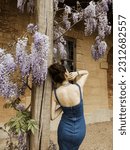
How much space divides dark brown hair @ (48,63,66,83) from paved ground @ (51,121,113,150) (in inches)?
101

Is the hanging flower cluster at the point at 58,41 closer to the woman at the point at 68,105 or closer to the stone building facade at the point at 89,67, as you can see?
the woman at the point at 68,105

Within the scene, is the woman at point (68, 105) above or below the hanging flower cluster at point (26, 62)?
below

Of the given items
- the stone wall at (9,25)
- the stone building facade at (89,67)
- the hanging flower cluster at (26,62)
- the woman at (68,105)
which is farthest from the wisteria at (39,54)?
the stone building facade at (89,67)

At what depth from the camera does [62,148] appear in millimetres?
3771

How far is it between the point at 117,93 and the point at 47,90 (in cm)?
83

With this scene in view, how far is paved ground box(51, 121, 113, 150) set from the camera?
693 centimetres

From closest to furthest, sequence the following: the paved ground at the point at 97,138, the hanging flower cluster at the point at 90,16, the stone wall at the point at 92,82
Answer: the hanging flower cluster at the point at 90,16 < the paved ground at the point at 97,138 < the stone wall at the point at 92,82

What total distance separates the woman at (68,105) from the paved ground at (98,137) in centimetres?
242

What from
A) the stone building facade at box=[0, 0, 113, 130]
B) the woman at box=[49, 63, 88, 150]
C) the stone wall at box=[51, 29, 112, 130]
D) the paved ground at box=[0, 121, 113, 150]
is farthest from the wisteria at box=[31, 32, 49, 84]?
the stone wall at box=[51, 29, 112, 130]

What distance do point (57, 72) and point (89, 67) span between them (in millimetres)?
6409

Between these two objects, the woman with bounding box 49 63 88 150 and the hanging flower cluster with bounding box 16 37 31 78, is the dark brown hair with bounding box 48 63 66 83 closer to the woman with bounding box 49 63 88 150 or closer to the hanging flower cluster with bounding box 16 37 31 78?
the woman with bounding box 49 63 88 150

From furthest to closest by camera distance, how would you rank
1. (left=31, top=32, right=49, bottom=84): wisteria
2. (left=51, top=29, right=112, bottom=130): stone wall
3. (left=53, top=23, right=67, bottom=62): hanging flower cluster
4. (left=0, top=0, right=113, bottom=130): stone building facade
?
(left=51, top=29, right=112, bottom=130): stone wall < (left=0, top=0, right=113, bottom=130): stone building facade < (left=53, top=23, right=67, bottom=62): hanging flower cluster < (left=31, top=32, right=49, bottom=84): wisteria

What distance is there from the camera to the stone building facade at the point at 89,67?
771 centimetres

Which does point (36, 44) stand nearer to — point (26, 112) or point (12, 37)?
point (26, 112)
